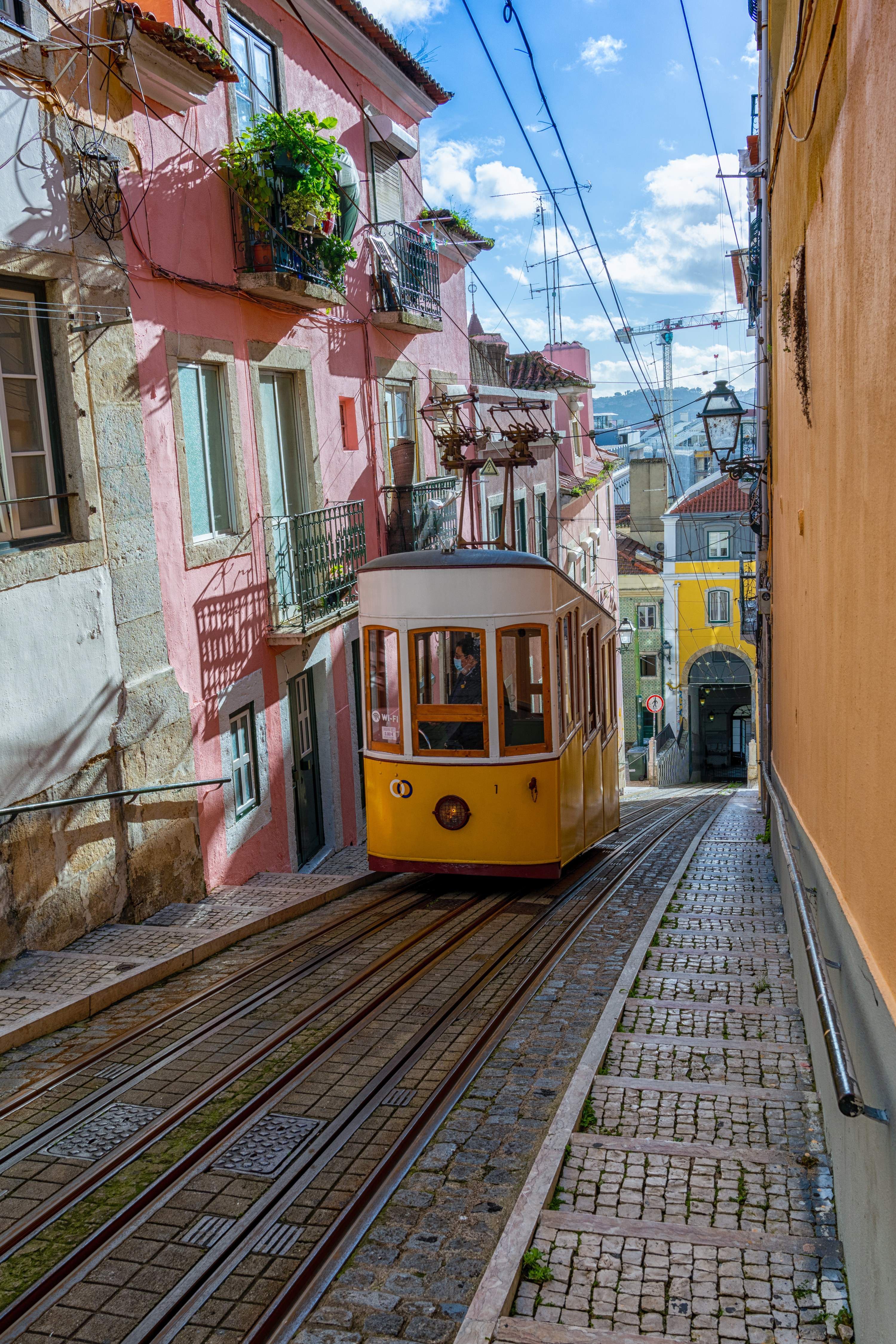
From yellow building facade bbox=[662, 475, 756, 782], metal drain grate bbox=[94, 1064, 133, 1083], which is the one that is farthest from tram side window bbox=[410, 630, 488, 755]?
yellow building facade bbox=[662, 475, 756, 782]

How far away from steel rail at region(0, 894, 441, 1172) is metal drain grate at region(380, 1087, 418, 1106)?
1.18m

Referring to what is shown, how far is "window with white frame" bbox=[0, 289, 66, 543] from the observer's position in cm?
734

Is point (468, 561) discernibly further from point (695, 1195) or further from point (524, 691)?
point (695, 1195)

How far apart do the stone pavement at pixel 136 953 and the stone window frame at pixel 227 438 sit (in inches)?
118

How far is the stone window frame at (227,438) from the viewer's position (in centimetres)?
962

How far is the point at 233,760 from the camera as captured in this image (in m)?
10.8

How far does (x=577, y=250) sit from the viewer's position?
1464 centimetres

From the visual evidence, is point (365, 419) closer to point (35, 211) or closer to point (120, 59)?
point (120, 59)

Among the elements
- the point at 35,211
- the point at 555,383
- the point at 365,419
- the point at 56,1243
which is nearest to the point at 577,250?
the point at 365,419

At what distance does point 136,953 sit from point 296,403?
24.4 ft

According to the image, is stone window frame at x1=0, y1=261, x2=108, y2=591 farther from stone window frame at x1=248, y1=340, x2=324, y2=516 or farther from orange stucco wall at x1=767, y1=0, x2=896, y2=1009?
orange stucco wall at x1=767, y1=0, x2=896, y2=1009

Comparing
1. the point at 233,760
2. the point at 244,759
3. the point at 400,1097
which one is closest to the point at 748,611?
the point at 244,759

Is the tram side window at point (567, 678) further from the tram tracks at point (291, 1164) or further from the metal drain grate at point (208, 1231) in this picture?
the metal drain grate at point (208, 1231)

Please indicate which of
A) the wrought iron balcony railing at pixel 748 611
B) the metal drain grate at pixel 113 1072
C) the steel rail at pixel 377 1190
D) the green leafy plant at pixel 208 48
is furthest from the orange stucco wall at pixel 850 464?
the wrought iron balcony railing at pixel 748 611
